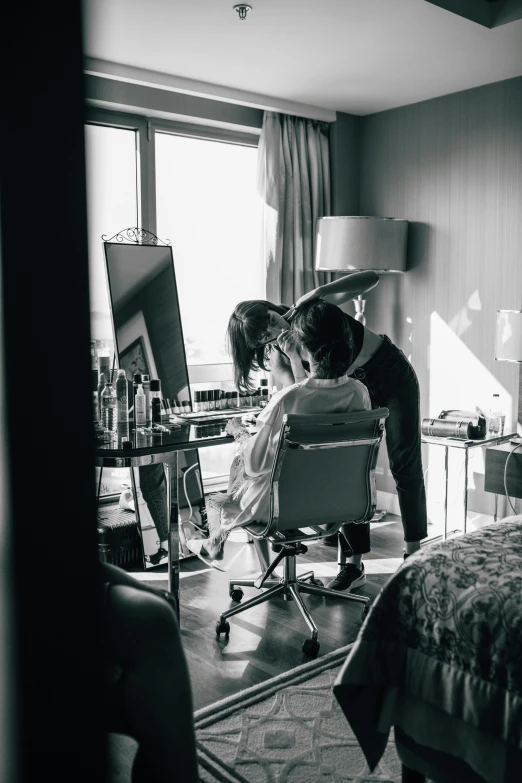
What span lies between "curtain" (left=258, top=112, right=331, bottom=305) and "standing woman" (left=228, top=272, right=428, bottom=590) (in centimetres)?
94

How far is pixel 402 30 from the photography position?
10.3 ft

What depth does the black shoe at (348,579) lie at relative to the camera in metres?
3.14

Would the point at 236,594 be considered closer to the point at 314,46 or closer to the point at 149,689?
the point at 149,689

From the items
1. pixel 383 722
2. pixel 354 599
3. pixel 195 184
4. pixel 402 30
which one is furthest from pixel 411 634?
pixel 195 184

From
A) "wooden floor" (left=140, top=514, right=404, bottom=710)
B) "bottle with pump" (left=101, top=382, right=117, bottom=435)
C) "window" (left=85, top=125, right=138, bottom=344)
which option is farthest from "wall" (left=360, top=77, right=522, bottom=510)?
"bottle with pump" (left=101, top=382, right=117, bottom=435)

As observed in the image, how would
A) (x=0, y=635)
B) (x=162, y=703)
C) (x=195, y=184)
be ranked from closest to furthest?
1. (x=0, y=635)
2. (x=162, y=703)
3. (x=195, y=184)

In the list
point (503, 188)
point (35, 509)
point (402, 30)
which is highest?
point (402, 30)

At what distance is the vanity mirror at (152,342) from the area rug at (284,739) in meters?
1.39

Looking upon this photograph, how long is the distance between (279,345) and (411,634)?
5.42 ft

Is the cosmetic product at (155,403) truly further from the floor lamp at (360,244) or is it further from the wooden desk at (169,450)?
the floor lamp at (360,244)

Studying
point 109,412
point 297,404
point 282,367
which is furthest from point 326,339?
point 109,412

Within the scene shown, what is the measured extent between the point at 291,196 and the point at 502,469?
6.87 feet

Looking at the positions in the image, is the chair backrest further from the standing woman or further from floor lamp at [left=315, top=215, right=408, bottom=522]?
floor lamp at [left=315, top=215, right=408, bottom=522]

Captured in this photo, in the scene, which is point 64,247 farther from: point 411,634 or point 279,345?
point 279,345
